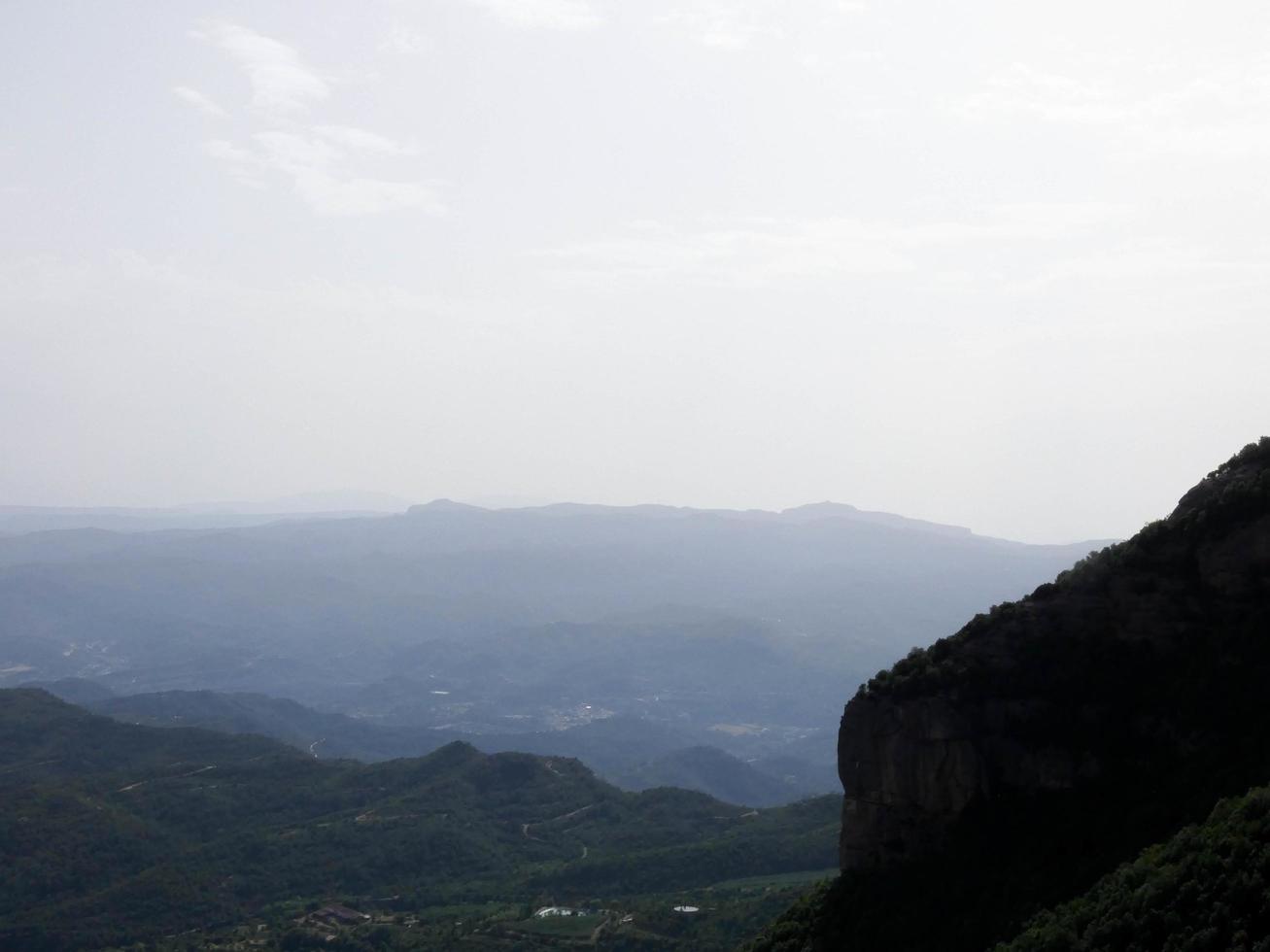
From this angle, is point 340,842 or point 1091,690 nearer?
point 1091,690

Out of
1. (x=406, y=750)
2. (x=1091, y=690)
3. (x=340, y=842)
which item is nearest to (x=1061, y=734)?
(x=1091, y=690)

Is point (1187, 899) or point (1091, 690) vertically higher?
point (1091, 690)

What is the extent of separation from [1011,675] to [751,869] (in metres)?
50.7

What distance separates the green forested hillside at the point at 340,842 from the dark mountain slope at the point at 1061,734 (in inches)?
1178

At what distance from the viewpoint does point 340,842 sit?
90.8 m

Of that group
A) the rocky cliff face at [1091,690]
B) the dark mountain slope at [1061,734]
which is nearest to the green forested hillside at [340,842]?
the dark mountain slope at [1061,734]

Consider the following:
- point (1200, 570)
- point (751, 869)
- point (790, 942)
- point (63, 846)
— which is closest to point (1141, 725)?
point (1200, 570)

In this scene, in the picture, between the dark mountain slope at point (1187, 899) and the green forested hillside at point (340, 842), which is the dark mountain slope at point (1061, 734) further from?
the green forested hillside at point (340, 842)

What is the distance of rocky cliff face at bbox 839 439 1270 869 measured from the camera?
27.2 meters

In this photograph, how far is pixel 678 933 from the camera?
60375 mm

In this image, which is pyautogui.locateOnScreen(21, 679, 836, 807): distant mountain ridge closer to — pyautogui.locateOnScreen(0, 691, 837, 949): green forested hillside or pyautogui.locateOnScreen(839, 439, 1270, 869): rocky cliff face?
pyautogui.locateOnScreen(0, 691, 837, 949): green forested hillside

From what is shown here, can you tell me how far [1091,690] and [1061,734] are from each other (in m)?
1.32

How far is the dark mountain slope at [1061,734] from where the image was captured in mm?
26469

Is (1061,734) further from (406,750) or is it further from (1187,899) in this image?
(406,750)
